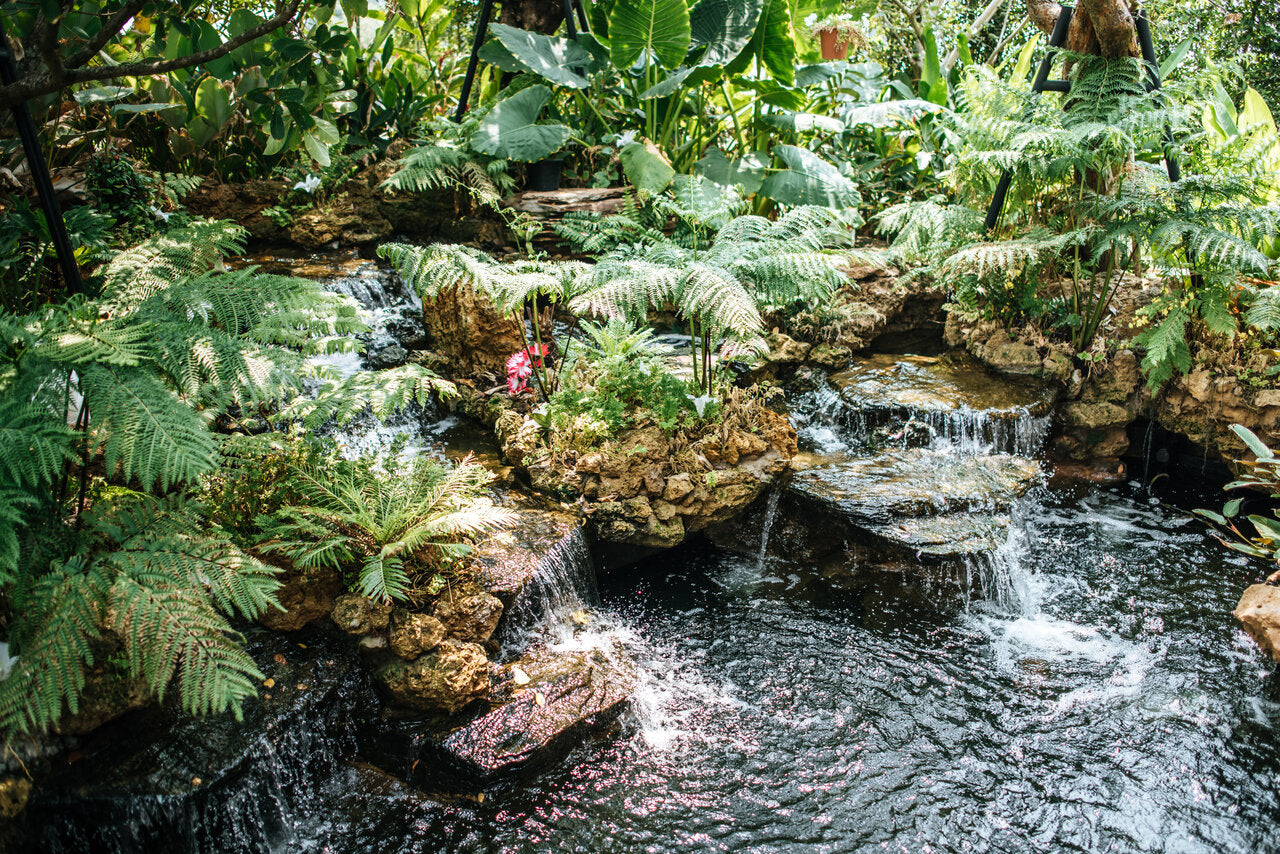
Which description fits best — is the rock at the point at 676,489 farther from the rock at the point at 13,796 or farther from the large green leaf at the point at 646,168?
the rock at the point at 13,796

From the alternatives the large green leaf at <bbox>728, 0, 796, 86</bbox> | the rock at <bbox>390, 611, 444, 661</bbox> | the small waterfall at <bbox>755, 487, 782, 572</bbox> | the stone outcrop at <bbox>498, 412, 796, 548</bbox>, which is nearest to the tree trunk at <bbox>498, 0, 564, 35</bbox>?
the large green leaf at <bbox>728, 0, 796, 86</bbox>

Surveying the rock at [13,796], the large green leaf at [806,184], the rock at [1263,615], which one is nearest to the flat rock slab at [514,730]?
the rock at [13,796]

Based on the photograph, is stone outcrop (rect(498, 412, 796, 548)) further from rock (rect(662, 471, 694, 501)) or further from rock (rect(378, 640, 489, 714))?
rock (rect(378, 640, 489, 714))

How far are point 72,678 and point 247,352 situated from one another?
1.06 meters

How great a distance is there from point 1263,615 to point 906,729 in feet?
5.56

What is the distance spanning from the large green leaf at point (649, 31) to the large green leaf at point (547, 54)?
1.00 feet

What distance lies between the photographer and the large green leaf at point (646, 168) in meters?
5.52

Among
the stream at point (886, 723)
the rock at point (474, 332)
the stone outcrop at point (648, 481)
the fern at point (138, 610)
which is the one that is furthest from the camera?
the rock at point (474, 332)

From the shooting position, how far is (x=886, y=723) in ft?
10.2

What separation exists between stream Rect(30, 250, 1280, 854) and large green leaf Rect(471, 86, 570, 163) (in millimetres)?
3357

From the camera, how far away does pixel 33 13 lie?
2.54 metres

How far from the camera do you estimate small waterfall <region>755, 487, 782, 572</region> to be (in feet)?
14.2

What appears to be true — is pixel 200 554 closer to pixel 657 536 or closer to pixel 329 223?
pixel 657 536

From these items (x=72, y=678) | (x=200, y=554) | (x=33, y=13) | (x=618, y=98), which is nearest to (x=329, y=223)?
(x=618, y=98)
